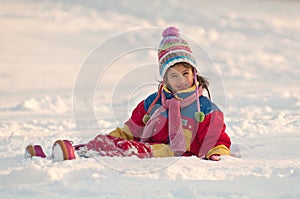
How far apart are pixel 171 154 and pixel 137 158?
1.20 ft

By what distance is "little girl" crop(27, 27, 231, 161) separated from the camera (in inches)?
117

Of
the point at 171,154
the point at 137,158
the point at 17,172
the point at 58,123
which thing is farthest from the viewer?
the point at 58,123

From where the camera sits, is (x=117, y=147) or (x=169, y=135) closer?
(x=117, y=147)

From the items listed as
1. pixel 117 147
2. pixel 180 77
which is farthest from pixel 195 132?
pixel 117 147

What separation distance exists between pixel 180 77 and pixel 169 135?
0.38 meters

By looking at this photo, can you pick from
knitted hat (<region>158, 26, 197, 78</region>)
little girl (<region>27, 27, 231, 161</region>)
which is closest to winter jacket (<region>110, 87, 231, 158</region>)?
little girl (<region>27, 27, 231, 161</region>)

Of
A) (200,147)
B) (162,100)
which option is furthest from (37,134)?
(200,147)

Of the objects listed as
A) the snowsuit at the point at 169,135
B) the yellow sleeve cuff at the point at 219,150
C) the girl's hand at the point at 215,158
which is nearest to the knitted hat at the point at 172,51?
the snowsuit at the point at 169,135

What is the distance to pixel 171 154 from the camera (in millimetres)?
3102

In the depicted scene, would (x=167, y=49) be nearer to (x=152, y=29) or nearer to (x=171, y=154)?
(x=152, y=29)

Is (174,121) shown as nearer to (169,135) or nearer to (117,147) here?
(169,135)

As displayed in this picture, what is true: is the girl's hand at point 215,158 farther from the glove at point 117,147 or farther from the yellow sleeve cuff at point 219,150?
the glove at point 117,147

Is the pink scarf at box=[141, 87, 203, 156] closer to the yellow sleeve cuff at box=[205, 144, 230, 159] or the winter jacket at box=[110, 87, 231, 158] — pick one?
the winter jacket at box=[110, 87, 231, 158]

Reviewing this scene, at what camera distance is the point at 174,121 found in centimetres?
323
